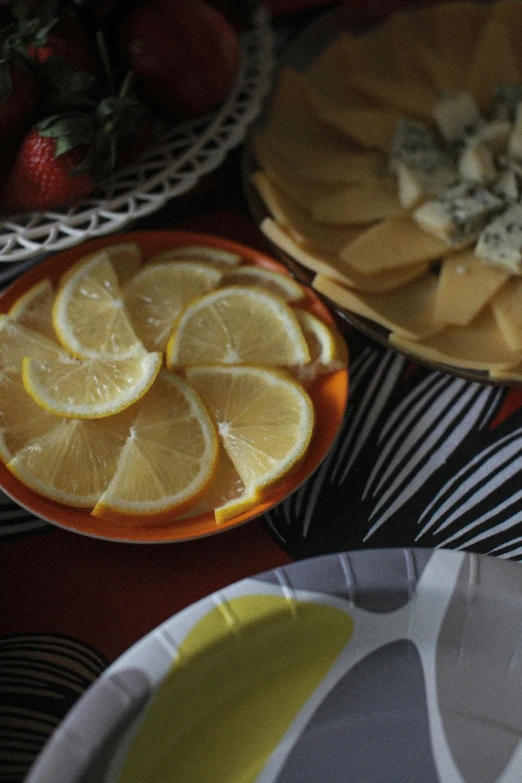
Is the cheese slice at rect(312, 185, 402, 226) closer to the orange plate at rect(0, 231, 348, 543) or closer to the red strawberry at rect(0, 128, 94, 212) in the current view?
the orange plate at rect(0, 231, 348, 543)

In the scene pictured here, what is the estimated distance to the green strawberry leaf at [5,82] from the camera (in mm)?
771

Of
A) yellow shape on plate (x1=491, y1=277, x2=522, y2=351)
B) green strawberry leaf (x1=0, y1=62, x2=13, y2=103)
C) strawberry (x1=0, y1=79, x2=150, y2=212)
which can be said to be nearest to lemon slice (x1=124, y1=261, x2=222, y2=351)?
strawberry (x1=0, y1=79, x2=150, y2=212)

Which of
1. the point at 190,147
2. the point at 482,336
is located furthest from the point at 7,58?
the point at 482,336

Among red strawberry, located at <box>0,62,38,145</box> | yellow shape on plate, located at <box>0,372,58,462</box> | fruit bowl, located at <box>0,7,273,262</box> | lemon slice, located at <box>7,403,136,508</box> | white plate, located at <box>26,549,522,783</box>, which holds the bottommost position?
white plate, located at <box>26,549,522,783</box>

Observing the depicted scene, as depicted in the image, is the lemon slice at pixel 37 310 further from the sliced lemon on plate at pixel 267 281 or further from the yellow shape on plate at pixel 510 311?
the yellow shape on plate at pixel 510 311

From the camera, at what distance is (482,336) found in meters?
0.89

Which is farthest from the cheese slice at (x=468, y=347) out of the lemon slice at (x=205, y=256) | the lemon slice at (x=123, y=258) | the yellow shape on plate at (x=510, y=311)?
the lemon slice at (x=123, y=258)

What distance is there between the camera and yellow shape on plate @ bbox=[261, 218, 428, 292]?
899mm

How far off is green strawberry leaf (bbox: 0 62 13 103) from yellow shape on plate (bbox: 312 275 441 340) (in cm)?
40

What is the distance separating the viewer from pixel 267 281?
0.94 meters

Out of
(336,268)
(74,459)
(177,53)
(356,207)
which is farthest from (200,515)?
(177,53)

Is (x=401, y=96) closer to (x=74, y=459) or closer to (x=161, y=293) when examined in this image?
(x=161, y=293)

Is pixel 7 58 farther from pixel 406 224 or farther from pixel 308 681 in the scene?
pixel 308 681

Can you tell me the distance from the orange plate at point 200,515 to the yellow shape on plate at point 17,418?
1.1 inches
